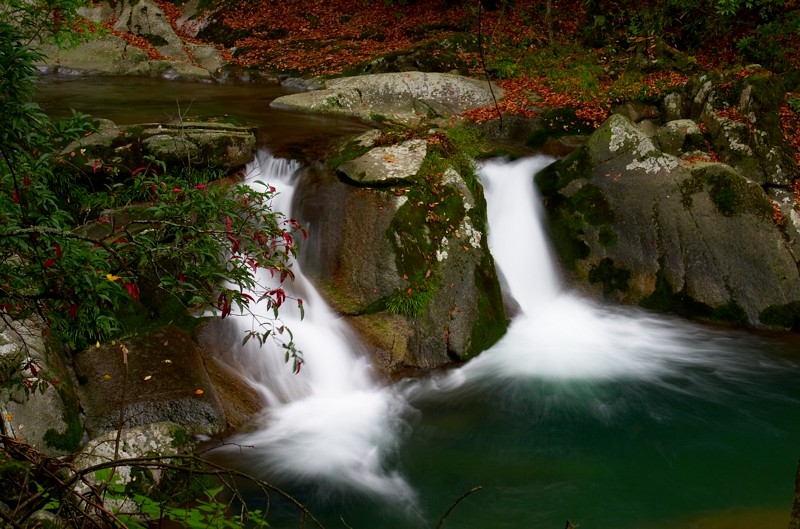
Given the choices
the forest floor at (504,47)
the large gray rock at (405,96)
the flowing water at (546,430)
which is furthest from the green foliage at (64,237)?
the large gray rock at (405,96)

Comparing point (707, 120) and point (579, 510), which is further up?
point (707, 120)

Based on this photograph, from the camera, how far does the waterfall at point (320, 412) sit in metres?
5.35

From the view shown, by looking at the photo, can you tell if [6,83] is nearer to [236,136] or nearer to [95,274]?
[95,274]

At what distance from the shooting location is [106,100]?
38.3 ft

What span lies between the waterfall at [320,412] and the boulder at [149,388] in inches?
17.5

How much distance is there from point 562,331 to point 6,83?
6.99m

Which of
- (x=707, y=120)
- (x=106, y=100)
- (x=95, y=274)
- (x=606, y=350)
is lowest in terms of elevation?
(x=606, y=350)

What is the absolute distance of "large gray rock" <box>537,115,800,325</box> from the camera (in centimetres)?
828

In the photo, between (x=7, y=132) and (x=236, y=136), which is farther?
(x=236, y=136)

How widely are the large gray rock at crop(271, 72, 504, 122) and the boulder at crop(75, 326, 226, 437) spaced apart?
274 inches

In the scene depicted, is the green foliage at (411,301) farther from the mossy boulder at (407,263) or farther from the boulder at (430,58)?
the boulder at (430,58)

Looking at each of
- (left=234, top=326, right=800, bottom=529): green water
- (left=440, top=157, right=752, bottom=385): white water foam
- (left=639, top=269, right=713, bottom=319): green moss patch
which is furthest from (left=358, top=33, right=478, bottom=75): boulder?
(left=234, top=326, right=800, bottom=529): green water

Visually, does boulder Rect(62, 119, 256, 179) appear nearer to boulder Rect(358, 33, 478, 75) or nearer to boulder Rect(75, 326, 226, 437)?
boulder Rect(75, 326, 226, 437)

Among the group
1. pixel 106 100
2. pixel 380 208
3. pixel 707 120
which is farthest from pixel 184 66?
pixel 707 120
